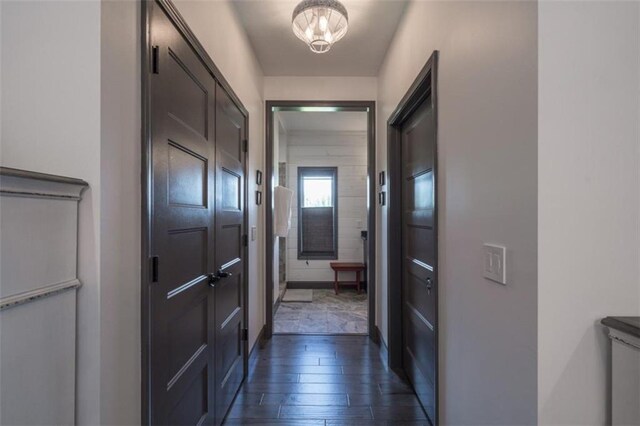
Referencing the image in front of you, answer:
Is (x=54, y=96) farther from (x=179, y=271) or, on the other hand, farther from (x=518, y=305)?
(x=518, y=305)

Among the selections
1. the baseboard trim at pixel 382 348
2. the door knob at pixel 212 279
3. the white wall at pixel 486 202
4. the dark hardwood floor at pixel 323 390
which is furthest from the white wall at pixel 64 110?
the baseboard trim at pixel 382 348

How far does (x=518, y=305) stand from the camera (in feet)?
2.86

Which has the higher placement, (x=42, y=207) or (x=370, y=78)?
(x=370, y=78)

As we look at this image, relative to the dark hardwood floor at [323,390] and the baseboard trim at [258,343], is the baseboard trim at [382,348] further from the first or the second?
the baseboard trim at [258,343]

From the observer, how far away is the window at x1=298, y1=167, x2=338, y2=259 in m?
5.23

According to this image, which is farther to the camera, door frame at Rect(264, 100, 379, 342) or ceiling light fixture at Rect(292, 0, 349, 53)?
door frame at Rect(264, 100, 379, 342)

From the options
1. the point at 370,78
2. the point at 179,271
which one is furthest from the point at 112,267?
the point at 370,78

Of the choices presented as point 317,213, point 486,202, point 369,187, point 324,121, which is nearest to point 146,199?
point 486,202

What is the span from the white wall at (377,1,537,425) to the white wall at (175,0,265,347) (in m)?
1.18

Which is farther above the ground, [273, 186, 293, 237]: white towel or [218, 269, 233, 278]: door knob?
[273, 186, 293, 237]: white towel

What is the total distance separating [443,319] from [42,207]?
5.10 ft

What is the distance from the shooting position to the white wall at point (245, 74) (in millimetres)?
1524

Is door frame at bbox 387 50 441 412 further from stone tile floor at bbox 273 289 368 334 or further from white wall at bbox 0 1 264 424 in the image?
white wall at bbox 0 1 264 424

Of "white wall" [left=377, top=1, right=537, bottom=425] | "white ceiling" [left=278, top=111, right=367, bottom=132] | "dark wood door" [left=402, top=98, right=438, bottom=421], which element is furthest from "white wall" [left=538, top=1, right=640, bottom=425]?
"white ceiling" [left=278, top=111, right=367, bottom=132]
